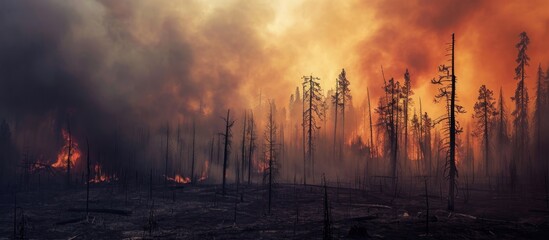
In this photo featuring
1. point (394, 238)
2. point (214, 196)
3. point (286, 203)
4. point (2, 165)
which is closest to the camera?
point (394, 238)

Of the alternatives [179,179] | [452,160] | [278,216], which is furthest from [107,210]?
[179,179]

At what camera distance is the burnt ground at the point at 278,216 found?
3077cm

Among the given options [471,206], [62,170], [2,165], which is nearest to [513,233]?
[471,206]

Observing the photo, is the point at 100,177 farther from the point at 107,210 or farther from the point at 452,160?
the point at 452,160

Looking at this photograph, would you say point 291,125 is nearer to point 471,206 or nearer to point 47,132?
point 47,132

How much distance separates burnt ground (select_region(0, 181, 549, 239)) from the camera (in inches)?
1211

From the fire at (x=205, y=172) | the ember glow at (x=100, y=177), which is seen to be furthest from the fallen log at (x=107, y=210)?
the fire at (x=205, y=172)

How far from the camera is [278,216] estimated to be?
40.6m

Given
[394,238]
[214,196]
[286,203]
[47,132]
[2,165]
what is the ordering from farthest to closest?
[47,132] < [2,165] < [214,196] < [286,203] < [394,238]

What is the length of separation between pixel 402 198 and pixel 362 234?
74.6 ft

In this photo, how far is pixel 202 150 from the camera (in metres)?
106

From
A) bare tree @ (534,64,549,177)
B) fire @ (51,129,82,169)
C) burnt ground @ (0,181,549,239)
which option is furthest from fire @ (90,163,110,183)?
bare tree @ (534,64,549,177)

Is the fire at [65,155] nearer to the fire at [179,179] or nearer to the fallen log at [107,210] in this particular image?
the fire at [179,179]

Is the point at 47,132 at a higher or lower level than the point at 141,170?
higher
